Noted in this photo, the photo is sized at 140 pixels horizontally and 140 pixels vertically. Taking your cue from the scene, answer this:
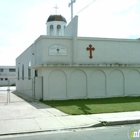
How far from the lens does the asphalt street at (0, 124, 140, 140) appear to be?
825 centimetres

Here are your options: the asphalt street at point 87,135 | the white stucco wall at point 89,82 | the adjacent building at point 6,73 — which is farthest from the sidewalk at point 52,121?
the adjacent building at point 6,73

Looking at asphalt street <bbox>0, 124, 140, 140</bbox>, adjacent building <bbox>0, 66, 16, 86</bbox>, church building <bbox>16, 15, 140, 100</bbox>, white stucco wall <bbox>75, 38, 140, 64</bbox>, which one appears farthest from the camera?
adjacent building <bbox>0, 66, 16, 86</bbox>

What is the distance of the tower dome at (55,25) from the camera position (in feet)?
111

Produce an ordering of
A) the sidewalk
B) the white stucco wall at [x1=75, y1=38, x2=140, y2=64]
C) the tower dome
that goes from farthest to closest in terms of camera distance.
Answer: the tower dome, the white stucco wall at [x1=75, y1=38, x2=140, y2=64], the sidewalk

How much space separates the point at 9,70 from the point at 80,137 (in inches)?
2866

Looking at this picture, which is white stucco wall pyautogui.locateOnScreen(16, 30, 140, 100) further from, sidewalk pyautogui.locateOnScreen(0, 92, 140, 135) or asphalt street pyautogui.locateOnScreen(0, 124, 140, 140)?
asphalt street pyautogui.locateOnScreen(0, 124, 140, 140)

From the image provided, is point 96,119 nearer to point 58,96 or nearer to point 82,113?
point 82,113

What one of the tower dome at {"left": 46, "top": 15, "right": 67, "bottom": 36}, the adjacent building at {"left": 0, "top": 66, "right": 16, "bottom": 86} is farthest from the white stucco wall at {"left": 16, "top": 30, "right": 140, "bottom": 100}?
the adjacent building at {"left": 0, "top": 66, "right": 16, "bottom": 86}

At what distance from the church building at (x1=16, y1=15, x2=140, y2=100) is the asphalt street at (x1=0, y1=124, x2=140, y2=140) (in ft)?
36.8

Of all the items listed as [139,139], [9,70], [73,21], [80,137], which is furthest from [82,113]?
[9,70]

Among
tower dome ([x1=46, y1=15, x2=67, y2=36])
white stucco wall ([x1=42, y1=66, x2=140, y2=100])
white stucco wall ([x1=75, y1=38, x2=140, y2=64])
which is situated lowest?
white stucco wall ([x1=42, y1=66, x2=140, y2=100])

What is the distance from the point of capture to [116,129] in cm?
962

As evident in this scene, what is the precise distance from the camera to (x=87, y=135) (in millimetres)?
8664

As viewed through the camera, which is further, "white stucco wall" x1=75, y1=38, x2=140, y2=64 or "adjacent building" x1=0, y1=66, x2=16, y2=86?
"adjacent building" x1=0, y1=66, x2=16, y2=86
